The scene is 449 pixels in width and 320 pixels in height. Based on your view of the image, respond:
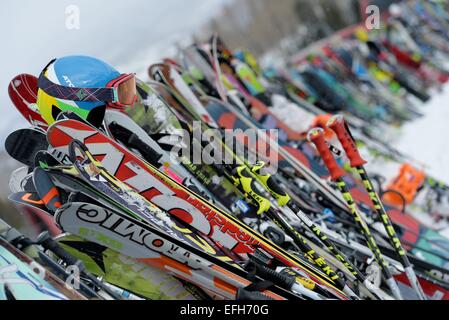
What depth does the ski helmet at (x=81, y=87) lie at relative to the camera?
3.35m

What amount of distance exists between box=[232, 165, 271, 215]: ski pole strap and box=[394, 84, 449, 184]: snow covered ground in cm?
407

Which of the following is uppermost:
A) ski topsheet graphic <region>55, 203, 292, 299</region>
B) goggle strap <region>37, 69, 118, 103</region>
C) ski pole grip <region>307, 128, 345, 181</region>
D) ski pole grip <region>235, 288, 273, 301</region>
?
goggle strap <region>37, 69, 118, 103</region>

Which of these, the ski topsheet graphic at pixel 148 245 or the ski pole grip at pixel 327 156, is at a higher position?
the ski pole grip at pixel 327 156

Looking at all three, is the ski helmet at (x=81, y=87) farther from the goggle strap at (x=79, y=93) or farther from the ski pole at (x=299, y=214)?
the ski pole at (x=299, y=214)

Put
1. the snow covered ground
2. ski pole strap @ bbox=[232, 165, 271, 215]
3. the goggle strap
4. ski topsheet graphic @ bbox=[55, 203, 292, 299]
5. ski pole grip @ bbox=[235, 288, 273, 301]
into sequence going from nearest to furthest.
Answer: ski pole grip @ bbox=[235, 288, 273, 301]
ski topsheet graphic @ bbox=[55, 203, 292, 299]
the goggle strap
ski pole strap @ bbox=[232, 165, 271, 215]
the snow covered ground

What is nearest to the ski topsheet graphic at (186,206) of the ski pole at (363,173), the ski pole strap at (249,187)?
the ski pole strap at (249,187)

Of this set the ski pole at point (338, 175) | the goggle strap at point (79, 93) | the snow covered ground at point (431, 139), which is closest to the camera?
the goggle strap at point (79, 93)

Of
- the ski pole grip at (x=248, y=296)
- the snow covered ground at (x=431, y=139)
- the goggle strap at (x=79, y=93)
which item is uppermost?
the snow covered ground at (x=431, y=139)

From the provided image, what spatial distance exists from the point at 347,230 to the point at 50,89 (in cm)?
302

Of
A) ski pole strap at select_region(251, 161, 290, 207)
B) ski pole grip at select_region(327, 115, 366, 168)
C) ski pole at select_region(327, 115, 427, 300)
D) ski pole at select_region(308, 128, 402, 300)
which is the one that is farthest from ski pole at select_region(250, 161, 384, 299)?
ski pole grip at select_region(327, 115, 366, 168)

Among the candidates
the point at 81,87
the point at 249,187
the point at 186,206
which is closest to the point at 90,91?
the point at 81,87

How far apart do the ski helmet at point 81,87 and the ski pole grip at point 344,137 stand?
1678 mm

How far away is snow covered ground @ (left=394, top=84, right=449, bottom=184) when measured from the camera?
23.9 ft

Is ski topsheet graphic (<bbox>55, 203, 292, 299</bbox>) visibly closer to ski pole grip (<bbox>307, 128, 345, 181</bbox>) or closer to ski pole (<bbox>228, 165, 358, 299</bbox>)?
ski pole (<bbox>228, 165, 358, 299</bbox>)
